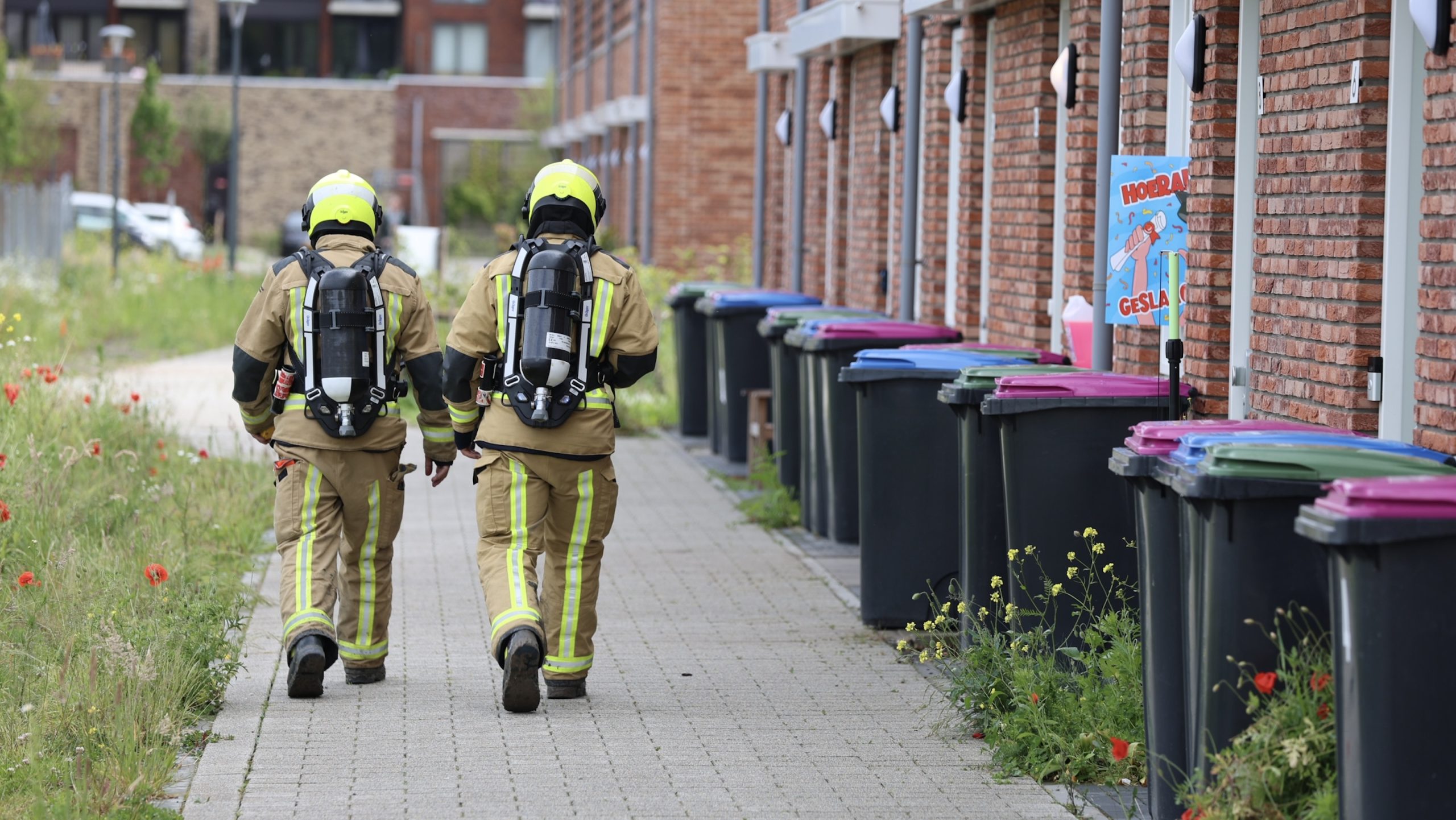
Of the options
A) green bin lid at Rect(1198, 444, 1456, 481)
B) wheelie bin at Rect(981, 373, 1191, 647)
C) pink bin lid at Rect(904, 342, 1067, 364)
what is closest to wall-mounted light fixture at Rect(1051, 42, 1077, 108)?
pink bin lid at Rect(904, 342, 1067, 364)

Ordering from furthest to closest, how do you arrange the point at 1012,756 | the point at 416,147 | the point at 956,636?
the point at 416,147, the point at 956,636, the point at 1012,756

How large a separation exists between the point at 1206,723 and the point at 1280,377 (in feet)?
7.76

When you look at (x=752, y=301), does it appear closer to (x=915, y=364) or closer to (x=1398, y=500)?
(x=915, y=364)

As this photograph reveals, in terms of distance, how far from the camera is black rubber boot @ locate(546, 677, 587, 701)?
710 centimetres

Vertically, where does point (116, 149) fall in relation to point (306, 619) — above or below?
above

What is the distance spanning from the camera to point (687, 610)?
905cm

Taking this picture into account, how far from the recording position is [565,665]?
7.08m

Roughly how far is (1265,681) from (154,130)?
57692 millimetres

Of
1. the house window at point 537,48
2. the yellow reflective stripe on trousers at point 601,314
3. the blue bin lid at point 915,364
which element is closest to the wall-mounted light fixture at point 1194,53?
the blue bin lid at point 915,364

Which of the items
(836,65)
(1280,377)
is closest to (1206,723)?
(1280,377)

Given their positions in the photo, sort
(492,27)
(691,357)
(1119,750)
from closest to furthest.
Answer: (1119,750) → (691,357) → (492,27)

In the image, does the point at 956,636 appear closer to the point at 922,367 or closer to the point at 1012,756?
the point at 922,367

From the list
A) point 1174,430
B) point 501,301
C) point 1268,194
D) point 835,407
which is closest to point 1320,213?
point 1268,194

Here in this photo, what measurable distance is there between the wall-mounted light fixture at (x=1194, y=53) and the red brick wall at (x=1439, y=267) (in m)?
1.78
